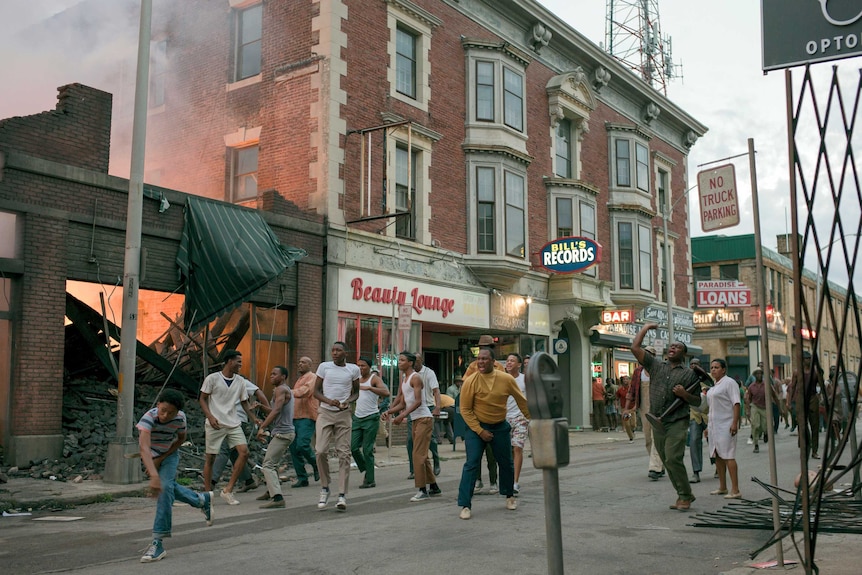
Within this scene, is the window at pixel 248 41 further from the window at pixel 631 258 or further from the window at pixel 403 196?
the window at pixel 631 258

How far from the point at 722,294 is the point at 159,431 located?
110 feet

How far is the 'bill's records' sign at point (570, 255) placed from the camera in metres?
24.9

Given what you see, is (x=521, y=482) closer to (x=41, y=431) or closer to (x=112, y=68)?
(x=41, y=431)

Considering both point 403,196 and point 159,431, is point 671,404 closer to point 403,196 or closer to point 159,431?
point 159,431

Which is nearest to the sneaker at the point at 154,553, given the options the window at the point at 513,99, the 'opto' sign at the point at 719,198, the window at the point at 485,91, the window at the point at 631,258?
the 'opto' sign at the point at 719,198

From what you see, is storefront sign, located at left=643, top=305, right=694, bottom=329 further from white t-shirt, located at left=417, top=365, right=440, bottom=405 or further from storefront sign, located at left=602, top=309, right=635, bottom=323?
white t-shirt, located at left=417, top=365, right=440, bottom=405

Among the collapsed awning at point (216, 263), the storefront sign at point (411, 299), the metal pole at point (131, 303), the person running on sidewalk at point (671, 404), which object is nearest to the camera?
the person running on sidewalk at point (671, 404)

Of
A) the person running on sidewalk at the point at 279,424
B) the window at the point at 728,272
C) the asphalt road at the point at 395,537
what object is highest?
the window at the point at 728,272

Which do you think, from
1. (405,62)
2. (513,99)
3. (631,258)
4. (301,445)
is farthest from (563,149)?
(301,445)

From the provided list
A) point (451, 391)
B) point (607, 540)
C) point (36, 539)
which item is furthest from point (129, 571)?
point (451, 391)

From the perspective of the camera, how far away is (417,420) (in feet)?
37.5

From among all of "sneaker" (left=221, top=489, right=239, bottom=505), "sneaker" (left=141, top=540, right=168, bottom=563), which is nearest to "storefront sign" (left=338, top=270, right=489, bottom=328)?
"sneaker" (left=221, top=489, right=239, bottom=505)

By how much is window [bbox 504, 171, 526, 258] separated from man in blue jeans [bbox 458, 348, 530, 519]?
1507cm

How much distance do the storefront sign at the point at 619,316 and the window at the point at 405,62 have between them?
11118 millimetres
